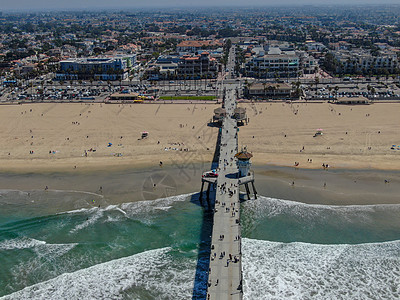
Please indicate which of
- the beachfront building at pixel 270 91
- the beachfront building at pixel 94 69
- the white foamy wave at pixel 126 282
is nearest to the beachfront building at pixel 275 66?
the beachfront building at pixel 270 91

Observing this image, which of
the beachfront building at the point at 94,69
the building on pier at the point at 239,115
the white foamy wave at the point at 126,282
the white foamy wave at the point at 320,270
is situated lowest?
the white foamy wave at the point at 126,282

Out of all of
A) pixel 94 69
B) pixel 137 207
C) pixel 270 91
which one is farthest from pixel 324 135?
pixel 94 69

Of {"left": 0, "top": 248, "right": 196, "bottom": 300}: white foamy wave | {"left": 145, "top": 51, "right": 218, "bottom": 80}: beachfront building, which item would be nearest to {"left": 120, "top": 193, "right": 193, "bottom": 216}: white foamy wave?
{"left": 0, "top": 248, "right": 196, "bottom": 300}: white foamy wave

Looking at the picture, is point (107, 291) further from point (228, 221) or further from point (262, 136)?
point (262, 136)

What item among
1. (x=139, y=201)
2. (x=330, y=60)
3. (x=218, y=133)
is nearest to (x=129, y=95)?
(x=218, y=133)

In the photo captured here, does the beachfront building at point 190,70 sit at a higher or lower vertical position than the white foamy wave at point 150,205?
higher

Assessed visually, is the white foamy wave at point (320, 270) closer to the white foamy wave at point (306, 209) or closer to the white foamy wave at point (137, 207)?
the white foamy wave at point (306, 209)
